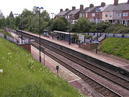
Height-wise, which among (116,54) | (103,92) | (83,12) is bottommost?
(103,92)

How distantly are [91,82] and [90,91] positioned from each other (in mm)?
2579

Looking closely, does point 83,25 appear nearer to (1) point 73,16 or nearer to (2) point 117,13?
(2) point 117,13

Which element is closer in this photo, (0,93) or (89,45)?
(0,93)

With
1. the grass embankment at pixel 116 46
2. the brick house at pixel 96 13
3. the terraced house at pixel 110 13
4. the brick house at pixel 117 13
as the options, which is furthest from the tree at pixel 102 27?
the brick house at pixel 96 13

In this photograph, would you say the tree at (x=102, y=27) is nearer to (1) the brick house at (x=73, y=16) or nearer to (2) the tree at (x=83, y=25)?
(2) the tree at (x=83, y=25)

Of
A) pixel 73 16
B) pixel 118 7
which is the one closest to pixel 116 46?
pixel 118 7

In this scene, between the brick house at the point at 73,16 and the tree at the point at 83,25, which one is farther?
the brick house at the point at 73,16

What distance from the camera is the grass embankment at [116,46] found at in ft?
97.3

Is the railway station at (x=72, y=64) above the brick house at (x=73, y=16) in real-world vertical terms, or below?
below

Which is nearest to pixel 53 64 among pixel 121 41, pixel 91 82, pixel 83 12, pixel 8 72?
pixel 91 82

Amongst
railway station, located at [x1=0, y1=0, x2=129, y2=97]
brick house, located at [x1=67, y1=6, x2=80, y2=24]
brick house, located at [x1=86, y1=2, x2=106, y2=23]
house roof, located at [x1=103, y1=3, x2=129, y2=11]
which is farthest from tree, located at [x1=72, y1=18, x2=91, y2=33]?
brick house, located at [x1=67, y1=6, x2=80, y2=24]

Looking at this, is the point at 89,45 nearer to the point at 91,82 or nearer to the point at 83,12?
the point at 91,82

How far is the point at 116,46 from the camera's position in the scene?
1276 inches

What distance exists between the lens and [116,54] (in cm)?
3027
